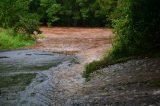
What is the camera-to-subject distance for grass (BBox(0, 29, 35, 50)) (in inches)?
1591

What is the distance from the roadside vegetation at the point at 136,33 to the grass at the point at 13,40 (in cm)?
1671

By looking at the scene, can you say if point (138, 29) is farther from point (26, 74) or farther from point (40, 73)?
point (26, 74)

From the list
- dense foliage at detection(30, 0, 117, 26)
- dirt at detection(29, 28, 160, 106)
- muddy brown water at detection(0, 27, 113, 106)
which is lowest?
dense foliage at detection(30, 0, 117, 26)

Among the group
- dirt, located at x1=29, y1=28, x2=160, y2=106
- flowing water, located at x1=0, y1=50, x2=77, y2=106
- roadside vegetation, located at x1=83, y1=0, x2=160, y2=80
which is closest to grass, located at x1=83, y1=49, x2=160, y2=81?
roadside vegetation, located at x1=83, y1=0, x2=160, y2=80

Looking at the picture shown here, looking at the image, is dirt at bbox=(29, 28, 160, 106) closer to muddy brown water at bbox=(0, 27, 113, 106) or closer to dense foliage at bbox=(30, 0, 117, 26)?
muddy brown water at bbox=(0, 27, 113, 106)

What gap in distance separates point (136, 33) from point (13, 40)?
2045cm

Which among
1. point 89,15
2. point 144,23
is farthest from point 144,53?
point 89,15

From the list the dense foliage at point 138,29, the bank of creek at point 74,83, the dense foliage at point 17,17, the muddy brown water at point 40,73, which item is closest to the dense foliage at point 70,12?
the dense foliage at point 17,17

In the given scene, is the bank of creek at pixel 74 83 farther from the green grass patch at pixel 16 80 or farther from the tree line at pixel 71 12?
the tree line at pixel 71 12

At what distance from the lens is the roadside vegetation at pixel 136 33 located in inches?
920

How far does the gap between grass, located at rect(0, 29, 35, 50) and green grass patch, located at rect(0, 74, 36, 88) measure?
1662 cm

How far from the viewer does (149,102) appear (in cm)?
1352

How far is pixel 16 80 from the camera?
857 inches

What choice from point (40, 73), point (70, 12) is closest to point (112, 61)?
point (40, 73)
